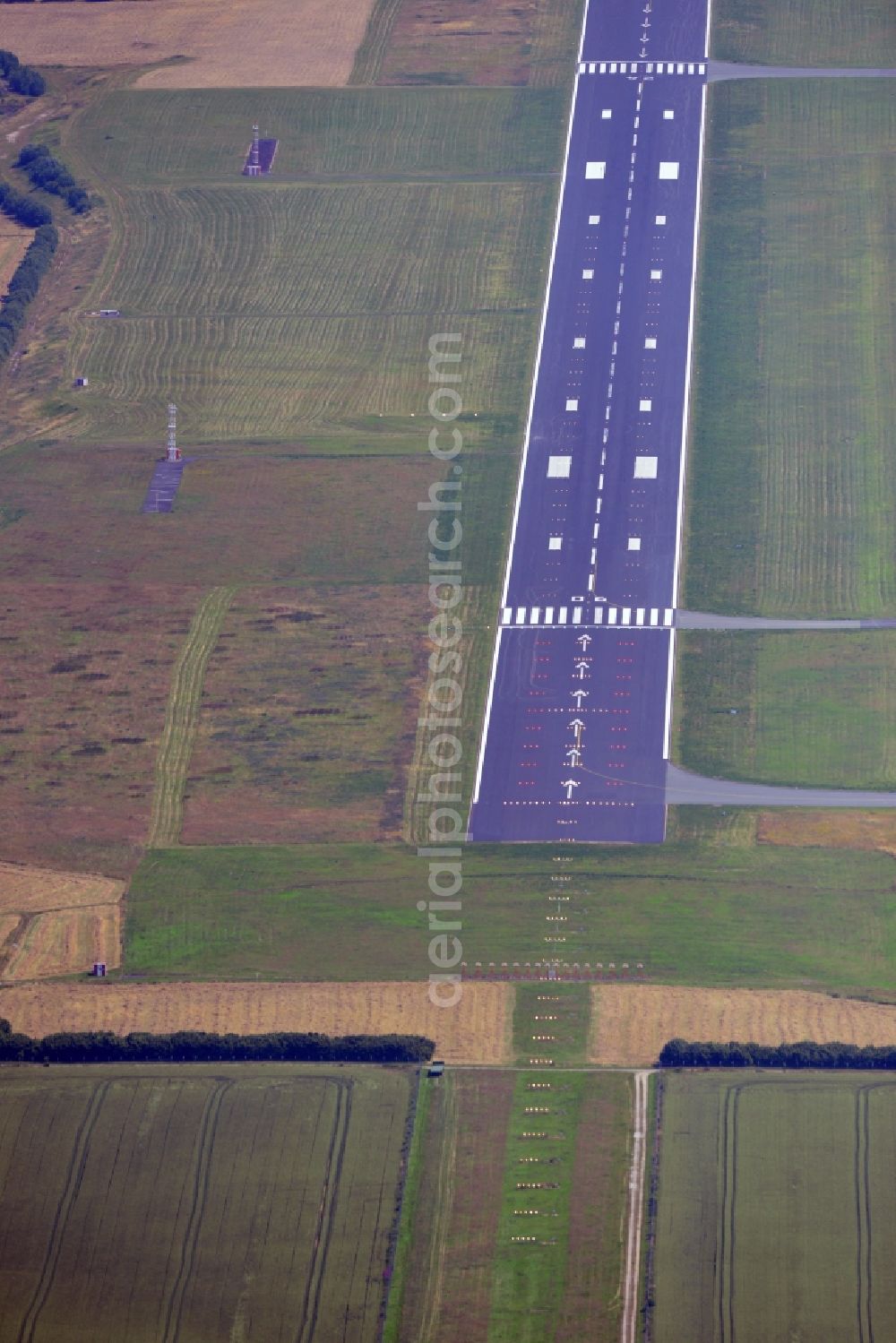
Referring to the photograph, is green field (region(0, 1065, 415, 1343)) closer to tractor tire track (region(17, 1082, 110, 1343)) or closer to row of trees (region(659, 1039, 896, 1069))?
tractor tire track (region(17, 1082, 110, 1343))

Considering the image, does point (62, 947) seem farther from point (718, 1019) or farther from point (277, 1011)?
point (718, 1019)

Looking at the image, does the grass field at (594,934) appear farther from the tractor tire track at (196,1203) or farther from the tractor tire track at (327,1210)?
the tractor tire track at (196,1203)

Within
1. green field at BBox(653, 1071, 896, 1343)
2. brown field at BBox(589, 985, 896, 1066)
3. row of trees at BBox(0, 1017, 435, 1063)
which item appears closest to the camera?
green field at BBox(653, 1071, 896, 1343)

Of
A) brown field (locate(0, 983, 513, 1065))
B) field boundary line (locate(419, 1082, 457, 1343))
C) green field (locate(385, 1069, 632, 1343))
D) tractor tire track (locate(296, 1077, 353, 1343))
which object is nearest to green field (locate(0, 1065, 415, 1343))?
tractor tire track (locate(296, 1077, 353, 1343))

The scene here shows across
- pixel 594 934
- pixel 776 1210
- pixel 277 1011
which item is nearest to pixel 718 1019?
pixel 594 934

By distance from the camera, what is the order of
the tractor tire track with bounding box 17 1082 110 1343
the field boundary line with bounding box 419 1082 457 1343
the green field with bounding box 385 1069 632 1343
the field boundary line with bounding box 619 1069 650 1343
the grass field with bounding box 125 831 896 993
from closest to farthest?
the field boundary line with bounding box 619 1069 650 1343 → the green field with bounding box 385 1069 632 1343 → the field boundary line with bounding box 419 1082 457 1343 → the tractor tire track with bounding box 17 1082 110 1343 → the grass field with bounding box 125 831 896 993

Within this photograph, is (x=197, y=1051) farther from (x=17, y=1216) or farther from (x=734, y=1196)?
(x=734, y=1196)
